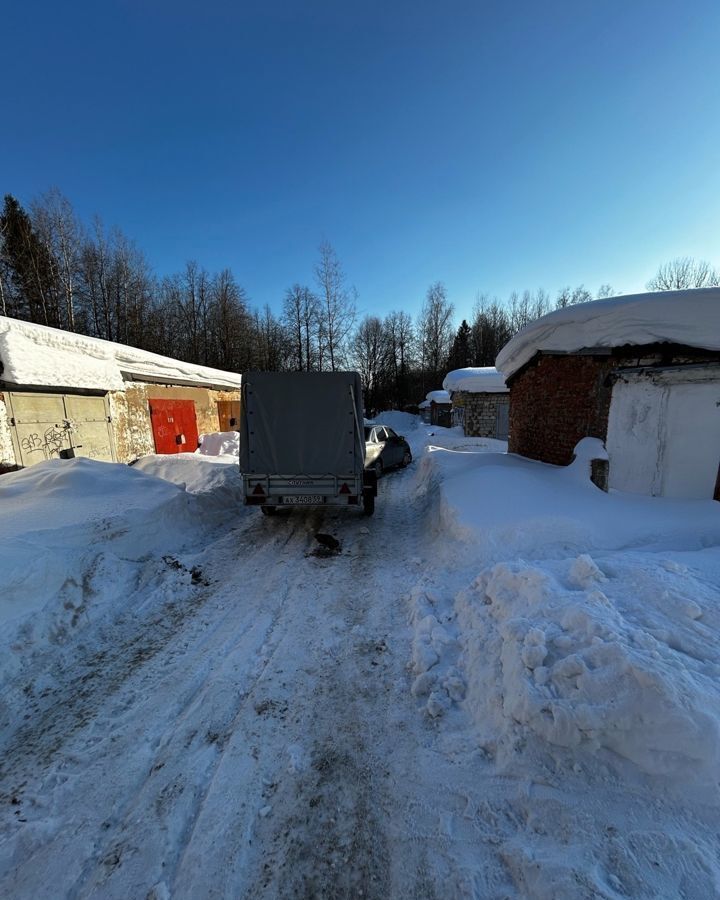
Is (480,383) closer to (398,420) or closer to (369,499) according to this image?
(369,499)

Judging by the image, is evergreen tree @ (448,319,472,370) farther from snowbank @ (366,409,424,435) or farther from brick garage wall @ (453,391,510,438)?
brick garage wall @ (453,391,510,438)

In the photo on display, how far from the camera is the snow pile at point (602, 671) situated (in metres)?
2.20

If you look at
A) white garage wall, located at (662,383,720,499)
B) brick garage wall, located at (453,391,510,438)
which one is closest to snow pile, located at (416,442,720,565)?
white garage wall, located at (662,383,720,499)

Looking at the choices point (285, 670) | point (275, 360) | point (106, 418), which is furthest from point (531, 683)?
point (275, 360)

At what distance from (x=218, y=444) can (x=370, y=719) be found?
50.3ft

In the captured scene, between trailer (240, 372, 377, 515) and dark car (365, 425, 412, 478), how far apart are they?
3.34 meters

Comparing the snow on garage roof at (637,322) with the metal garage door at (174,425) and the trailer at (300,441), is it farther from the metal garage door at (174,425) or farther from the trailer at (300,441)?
the metal garage door at (174,425)

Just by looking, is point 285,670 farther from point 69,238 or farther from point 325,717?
point 69,238

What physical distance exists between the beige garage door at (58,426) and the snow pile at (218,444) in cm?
470

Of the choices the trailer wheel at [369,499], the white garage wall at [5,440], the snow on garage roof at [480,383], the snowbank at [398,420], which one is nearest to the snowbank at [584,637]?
the trailer wheel at [369,499]

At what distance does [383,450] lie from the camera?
12.3 meters

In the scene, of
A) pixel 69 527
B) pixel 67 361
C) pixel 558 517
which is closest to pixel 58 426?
pixel 67 361

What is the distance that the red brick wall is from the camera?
6.67 m

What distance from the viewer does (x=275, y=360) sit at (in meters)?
39.2
